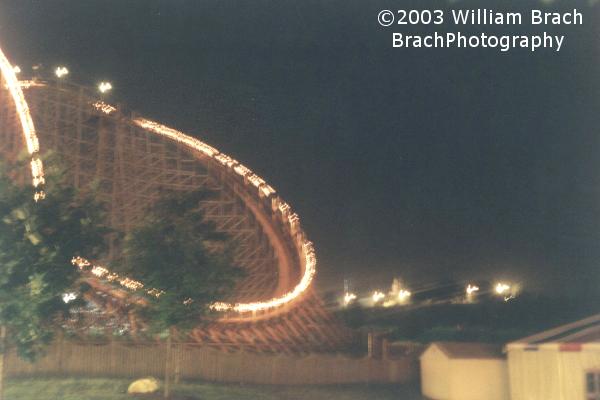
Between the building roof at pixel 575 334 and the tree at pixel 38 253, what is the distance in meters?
9.02

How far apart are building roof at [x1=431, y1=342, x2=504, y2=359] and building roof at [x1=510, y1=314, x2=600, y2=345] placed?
203 cm

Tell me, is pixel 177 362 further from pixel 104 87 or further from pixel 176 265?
pixel 104 87

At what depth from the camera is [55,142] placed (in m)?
26.5

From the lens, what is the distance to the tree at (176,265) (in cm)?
1647

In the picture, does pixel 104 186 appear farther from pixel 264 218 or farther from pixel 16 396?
pixel 16 396

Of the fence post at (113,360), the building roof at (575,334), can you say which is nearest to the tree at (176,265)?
the fence post at (113,360)

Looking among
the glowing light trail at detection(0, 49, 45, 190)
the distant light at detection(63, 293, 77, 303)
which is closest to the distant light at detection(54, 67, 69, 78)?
the glowing light trail at detection(0, 49, 45, 190)

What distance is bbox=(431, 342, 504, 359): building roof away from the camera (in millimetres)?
18062

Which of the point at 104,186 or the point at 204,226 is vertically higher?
the point at 104,186

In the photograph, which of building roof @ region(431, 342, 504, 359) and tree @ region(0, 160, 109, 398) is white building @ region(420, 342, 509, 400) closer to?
building roof @ region(431, 342, 504, 359)

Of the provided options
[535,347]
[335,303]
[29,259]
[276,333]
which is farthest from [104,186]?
[335,303]

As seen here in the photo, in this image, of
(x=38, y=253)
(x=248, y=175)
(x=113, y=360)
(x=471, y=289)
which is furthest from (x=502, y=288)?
(x=38, y=253)

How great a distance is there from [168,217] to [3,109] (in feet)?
36.9

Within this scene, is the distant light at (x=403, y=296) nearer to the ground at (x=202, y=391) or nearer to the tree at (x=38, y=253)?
the ground at (x=202, y=391)
